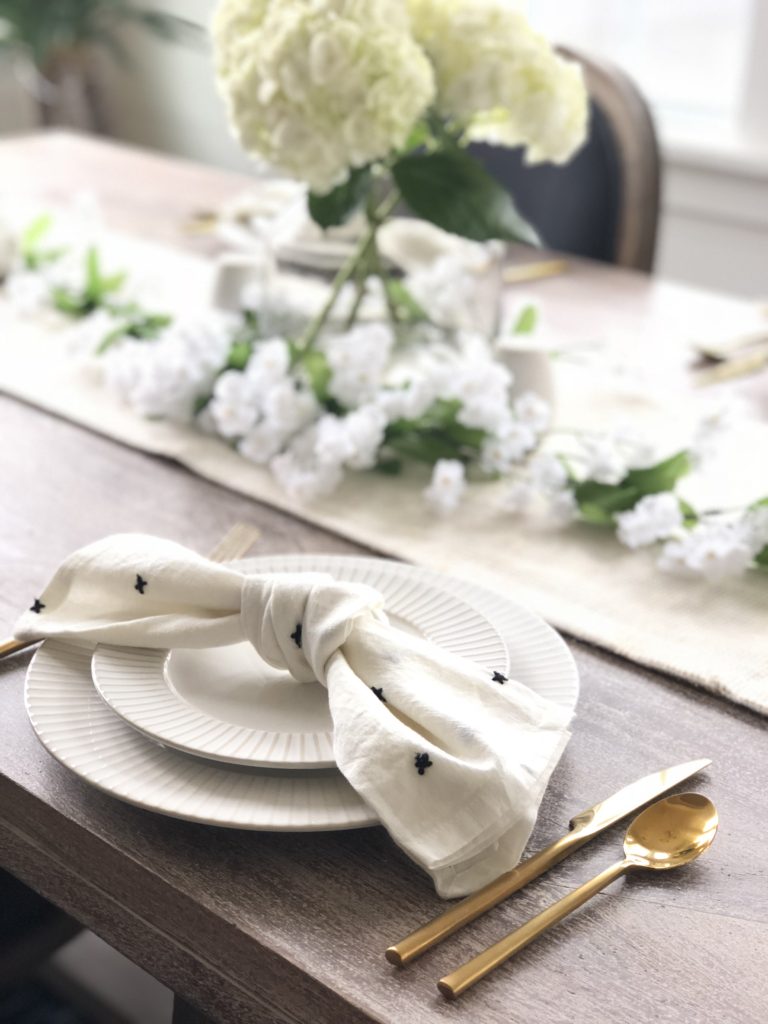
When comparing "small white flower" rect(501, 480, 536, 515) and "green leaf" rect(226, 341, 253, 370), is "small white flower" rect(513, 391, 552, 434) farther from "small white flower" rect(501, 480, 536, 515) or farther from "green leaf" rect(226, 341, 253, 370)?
"green leaf" rect(226, 341, 253, 370)

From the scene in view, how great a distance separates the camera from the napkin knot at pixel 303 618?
1.95 feet

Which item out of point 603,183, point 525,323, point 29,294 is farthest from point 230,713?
point 603,183

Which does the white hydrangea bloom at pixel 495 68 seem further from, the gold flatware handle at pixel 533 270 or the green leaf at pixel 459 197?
the gold flatware handle at pixel 533 270

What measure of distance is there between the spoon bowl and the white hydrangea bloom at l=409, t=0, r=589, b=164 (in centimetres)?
63

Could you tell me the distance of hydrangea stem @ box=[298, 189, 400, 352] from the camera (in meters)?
1.06

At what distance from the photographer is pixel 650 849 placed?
0.56 meters

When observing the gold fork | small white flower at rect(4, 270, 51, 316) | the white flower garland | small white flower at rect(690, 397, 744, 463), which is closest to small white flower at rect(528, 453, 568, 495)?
the white flower garland

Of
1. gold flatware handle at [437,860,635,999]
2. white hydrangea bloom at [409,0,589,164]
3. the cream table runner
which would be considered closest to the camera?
gold flatware handle at [437,860,635,999]

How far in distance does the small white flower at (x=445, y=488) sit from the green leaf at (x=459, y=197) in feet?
0.63

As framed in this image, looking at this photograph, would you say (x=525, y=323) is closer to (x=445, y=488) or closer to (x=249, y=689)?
(x=445, y=488)

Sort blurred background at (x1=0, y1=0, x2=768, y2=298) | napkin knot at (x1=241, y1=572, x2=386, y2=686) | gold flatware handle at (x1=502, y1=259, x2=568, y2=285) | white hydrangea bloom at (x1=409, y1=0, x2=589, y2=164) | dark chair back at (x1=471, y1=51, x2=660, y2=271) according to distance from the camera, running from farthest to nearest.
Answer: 1. blurred background at (x1=0, y1=0, x2=768, y2=298)
2. dark chair back at (x1=471, y1=51, x2=660, y2=271)
3. gold flatware handle at (x1=502, y1=259, x2=568, y2=285)
4. white hydrangea bloom at (x1=409, y1=0, x2=589, y2=164)
5. napkin knot at (x1=241, y1=572, x2=386, y2=686)

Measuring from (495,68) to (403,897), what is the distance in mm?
698

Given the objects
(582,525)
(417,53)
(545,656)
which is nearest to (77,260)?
(417,53)

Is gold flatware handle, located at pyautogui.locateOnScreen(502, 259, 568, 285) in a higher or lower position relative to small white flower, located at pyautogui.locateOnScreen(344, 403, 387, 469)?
lower
